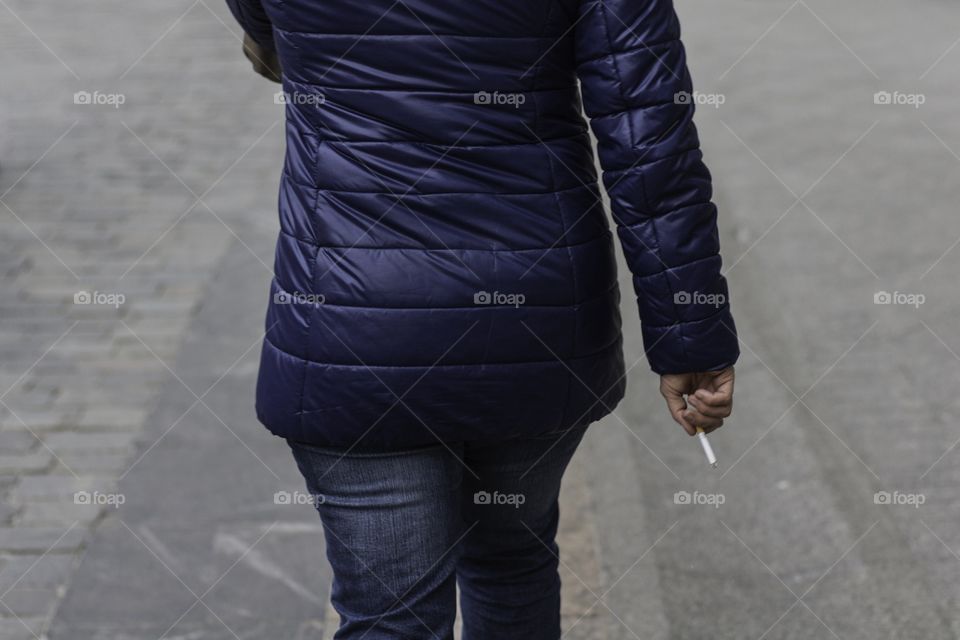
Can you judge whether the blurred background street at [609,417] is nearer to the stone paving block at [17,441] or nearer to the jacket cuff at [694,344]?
the stone paving block at [17,441]

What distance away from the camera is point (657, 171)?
200 cm

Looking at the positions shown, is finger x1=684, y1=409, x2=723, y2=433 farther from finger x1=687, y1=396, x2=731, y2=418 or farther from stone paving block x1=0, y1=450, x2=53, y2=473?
stone paving block x1=0, y1=450, x2=53, y2=473

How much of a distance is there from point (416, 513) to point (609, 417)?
8.57ft

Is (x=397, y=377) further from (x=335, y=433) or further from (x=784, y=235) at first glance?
(x=784, y=235)

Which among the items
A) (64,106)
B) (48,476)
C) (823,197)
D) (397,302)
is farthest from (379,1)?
(64,106)

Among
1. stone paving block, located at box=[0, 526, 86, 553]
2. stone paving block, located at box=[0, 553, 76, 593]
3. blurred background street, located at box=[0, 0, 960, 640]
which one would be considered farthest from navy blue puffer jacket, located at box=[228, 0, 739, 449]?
stone paving block, located at box=[0, 526, 86, 553]

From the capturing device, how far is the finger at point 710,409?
2.16 meters

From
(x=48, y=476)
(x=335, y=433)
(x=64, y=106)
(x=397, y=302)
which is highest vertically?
(x=397, y=302)

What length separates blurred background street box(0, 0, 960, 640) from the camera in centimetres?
349

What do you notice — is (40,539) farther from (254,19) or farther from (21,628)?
(254,19)

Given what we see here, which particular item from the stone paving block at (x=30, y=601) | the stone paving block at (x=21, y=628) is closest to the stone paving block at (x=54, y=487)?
the stone paving block at (x=30, y=601)

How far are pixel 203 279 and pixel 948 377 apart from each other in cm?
295

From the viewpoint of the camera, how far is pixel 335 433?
2055 mm

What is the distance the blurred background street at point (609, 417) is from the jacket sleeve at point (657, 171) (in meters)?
1.41
